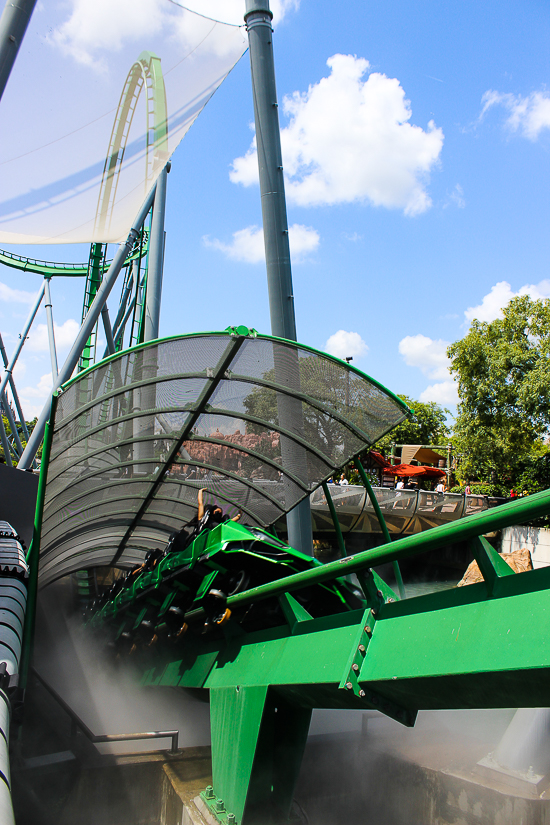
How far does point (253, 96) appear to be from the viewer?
6.09 m

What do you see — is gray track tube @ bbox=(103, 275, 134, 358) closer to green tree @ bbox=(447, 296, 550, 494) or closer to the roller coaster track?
the roller coaster track

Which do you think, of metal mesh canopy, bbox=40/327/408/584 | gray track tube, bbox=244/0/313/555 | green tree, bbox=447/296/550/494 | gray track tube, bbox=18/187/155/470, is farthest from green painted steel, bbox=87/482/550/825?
green tree, bbox=447/296/550/494

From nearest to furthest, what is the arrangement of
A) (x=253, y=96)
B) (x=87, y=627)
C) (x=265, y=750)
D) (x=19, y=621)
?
(x=265, y=750) < (x=19, y=621) < (x=253, y=96) < (x=87, y=627)

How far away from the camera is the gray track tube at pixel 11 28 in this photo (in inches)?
207

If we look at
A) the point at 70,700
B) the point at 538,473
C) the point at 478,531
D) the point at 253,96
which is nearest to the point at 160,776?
the point at 70,700

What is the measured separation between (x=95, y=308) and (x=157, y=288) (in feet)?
6.20

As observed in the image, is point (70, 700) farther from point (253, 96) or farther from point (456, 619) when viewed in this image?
point (253, 96)

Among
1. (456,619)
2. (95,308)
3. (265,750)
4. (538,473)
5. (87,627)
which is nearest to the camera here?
(456,619)

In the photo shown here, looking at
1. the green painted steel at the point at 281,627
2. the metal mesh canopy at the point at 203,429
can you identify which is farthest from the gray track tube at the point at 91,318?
the green painted steel at the point at 281,627

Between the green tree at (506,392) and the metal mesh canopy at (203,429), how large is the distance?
54.5 ft

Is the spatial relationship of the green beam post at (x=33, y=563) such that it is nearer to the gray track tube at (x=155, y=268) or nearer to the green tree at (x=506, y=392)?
the gray track tube at (x=155, y=268)

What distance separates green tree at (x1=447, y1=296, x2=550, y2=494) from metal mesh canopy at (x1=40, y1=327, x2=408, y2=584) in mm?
16622

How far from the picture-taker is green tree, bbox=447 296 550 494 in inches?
803

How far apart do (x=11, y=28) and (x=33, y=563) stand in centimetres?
524
